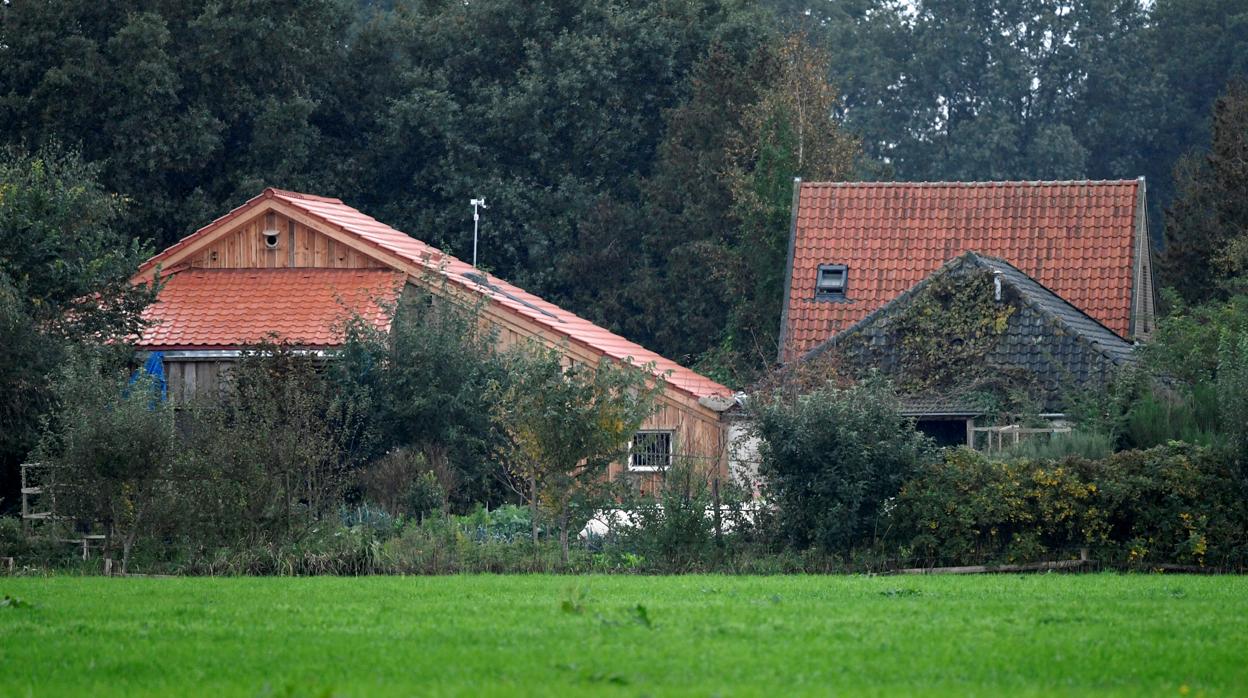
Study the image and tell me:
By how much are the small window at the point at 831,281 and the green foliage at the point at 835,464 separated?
13984 millimetres

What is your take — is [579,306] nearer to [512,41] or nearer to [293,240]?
[512,41]

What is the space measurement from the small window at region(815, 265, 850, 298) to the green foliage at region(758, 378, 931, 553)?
14.0 meters

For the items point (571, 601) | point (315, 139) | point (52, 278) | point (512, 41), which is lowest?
point (571, 601)

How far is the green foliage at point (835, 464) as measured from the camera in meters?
21.8

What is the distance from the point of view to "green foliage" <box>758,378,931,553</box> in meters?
21.8

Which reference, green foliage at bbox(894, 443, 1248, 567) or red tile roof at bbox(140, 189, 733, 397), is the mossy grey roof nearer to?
red tile roof at bbox(140, 189, 733, 397)

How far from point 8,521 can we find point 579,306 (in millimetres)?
26917

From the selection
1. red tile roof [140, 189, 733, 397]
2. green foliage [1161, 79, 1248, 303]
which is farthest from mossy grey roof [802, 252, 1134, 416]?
green foliage [1161, 79, 1248, 303]

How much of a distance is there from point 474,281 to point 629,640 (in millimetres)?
22845

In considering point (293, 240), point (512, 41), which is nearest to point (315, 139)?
point (512, 41)

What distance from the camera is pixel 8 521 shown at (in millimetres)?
23094

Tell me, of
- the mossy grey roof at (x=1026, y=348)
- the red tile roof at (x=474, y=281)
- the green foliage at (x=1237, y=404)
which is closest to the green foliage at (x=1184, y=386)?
the green foliage at (x=1237, y=404)

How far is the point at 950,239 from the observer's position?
1476 inches

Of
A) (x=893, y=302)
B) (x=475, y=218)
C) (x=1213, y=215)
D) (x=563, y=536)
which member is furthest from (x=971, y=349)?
(x=475, y=218)
